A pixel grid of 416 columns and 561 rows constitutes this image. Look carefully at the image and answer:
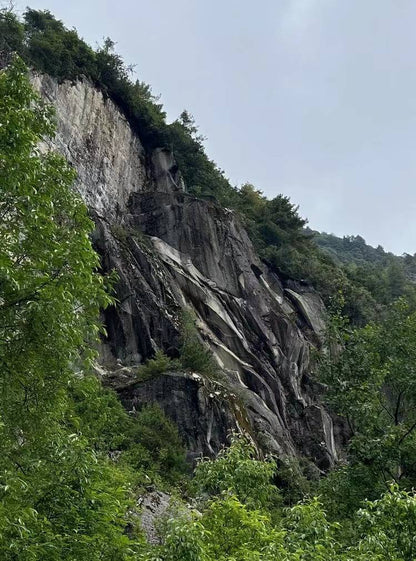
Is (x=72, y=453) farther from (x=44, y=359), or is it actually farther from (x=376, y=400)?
(x=376, y=400)

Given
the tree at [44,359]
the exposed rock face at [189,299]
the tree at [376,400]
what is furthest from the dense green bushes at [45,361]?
the exposed rock face at [189,299]

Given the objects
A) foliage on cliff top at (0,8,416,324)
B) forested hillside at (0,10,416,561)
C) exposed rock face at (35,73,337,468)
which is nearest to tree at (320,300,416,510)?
forested hillside at (0,10,416,561)

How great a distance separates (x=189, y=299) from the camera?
1371 inches

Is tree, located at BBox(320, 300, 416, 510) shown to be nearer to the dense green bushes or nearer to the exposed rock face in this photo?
the dense green bushes

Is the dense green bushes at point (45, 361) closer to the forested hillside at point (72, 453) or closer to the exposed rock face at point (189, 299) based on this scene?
the forested hillside at point (72, 453)

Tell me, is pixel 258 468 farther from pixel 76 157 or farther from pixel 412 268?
pixel 412 268

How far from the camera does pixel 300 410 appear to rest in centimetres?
3606

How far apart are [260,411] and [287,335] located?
1014 cm

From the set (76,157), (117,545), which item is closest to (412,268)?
(76,157)

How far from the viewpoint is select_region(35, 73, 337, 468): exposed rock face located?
26.5 metres

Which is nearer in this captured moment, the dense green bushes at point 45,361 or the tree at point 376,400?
the dense green bushes at point 45,361

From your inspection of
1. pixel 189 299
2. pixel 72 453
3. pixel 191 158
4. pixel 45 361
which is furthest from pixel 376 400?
pixel 191 158

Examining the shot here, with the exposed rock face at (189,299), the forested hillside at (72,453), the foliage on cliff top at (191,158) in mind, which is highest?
the foliage on cliff top at (191,158)

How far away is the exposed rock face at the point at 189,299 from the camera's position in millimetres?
26547
